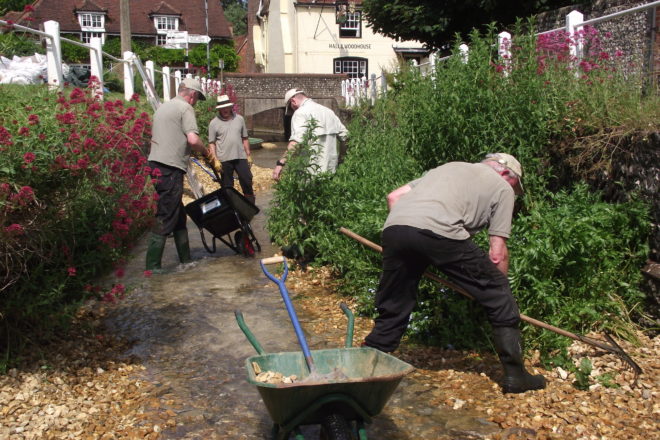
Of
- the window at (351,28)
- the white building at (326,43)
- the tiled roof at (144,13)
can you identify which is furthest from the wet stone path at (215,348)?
the tiled roof at (144,13)

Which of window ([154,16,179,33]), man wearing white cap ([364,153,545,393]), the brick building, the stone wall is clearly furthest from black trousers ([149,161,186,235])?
window ([154,16,179,33])

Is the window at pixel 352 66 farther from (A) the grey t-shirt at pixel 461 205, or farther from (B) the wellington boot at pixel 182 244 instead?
(A) the grey t-shirt at pixel 461 205

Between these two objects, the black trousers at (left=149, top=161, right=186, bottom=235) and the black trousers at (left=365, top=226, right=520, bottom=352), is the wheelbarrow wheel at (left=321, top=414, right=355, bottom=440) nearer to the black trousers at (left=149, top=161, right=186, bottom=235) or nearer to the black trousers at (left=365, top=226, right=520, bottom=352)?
the black trousers at (left=365, top=226, right=520, bottom=352)

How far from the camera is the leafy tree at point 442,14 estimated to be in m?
15.1

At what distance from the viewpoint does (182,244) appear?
814cm

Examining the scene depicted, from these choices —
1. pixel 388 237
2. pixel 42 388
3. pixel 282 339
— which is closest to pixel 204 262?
pixel 282 339

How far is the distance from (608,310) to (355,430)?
2.65 meters

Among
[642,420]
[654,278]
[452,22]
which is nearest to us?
[642,420]

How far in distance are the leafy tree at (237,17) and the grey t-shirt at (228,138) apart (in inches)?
3078

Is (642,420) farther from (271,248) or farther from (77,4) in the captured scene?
(77,4)

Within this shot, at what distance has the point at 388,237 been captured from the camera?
429 centimetres

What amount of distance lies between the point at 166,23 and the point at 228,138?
1904 inches

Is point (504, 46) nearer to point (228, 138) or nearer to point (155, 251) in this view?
point (228, 138)

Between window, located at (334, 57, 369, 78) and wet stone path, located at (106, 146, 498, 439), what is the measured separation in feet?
107
